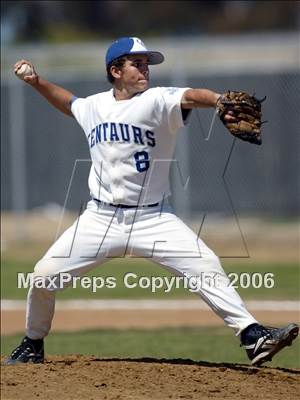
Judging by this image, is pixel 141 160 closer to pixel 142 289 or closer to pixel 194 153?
pixel 142 289

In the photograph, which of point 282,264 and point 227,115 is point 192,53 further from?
point 227,115

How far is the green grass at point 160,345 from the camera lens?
8938 millimetres

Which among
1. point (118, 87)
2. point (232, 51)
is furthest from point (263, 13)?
point (118, 87)

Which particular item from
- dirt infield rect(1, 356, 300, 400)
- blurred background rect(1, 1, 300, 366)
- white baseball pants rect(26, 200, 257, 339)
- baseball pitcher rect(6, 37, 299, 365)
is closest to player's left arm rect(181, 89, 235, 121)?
baseball pitcher rect(6, 37, 299, 365)

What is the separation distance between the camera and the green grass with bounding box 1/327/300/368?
29.3 ft

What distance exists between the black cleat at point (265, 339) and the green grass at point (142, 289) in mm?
6282

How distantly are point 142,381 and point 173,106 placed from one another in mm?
1848

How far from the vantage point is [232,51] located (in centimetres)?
3547

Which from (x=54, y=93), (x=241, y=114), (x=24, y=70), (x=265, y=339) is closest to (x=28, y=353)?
(x=265, y=339)

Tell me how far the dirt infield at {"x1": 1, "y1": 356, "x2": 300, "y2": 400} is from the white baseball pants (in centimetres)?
41

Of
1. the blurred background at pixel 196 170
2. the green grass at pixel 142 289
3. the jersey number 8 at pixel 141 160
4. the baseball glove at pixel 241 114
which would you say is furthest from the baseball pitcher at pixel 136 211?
the blurred background at pixel 196 170

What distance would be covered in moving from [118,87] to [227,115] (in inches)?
41.6

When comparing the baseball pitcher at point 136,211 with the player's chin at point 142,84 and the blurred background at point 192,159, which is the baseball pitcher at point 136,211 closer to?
the player's chin at point 142,84

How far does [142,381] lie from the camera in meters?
6.56
